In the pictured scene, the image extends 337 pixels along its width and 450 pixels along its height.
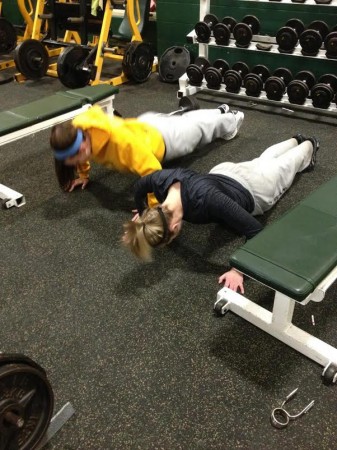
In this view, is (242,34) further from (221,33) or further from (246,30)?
(221,33)

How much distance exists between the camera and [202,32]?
11.7 ft

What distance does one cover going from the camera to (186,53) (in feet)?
13.8

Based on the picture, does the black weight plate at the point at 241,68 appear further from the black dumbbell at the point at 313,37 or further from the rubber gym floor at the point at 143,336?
the rubber gym floor at the point at 143,336

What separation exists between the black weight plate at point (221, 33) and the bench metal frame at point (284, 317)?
8.49 ft

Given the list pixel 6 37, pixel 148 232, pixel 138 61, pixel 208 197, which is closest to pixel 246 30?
pixel 138 61

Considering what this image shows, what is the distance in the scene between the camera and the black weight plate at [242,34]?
3.34 metres

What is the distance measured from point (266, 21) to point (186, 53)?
87 centimetres

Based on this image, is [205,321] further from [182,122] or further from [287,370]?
[182,122]

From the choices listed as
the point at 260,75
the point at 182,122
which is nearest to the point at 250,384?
the point at 182,122

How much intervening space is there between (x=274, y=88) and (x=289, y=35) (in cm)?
40

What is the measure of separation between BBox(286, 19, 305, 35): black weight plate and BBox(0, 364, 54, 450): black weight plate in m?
3.24

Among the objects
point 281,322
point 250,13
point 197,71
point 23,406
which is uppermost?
point 250,13

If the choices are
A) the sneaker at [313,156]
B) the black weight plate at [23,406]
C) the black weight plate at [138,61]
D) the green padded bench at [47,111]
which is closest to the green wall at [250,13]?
the black weight plate at [138,61]

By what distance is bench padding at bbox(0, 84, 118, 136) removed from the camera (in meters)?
2.43
